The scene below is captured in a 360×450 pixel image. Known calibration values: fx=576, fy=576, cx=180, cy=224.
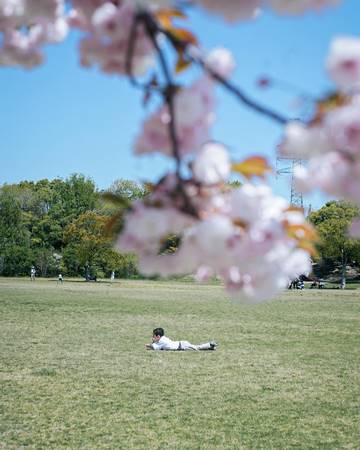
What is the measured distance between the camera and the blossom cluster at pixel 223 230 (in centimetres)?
61

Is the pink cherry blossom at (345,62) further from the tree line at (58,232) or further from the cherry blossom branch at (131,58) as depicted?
the tree line at (58,232)

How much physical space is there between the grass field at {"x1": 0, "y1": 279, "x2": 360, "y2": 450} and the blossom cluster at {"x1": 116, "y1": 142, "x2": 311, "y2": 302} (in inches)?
141

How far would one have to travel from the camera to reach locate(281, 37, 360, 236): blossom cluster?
1.91 feet

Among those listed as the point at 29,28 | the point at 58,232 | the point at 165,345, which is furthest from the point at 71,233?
the point at 29,28

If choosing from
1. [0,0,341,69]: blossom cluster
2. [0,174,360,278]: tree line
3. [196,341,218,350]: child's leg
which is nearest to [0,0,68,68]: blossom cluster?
[0,0,341,69]: blossom cluster

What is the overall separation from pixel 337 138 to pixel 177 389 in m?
5.28

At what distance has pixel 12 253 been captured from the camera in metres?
40.8

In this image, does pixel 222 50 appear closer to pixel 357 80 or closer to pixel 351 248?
pixel 357 80

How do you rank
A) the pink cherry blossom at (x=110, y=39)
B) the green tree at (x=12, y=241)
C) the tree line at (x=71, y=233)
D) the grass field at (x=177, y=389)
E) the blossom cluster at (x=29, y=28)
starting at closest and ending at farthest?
1. the pink cherry blossom at (x=110, y=39)
2. the blossom cluster at (x=29, y=28)
3. the grass field at (x=177, y=389)
4. the tree line at (x=71, y=233)
5. the green tree at (x=12, y=241)

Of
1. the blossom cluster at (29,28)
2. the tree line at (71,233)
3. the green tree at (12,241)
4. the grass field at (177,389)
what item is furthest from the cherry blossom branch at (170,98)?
the green tree at (12,241)

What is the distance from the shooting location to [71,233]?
38.6 m

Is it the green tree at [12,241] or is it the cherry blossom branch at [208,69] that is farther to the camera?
the green tree at [12,241]

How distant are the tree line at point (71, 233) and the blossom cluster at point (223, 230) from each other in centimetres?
Answer: 2806

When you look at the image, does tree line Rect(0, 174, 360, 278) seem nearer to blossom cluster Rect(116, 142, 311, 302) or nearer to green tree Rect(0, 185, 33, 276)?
green tree Rect(0, 185, 33, 276)
